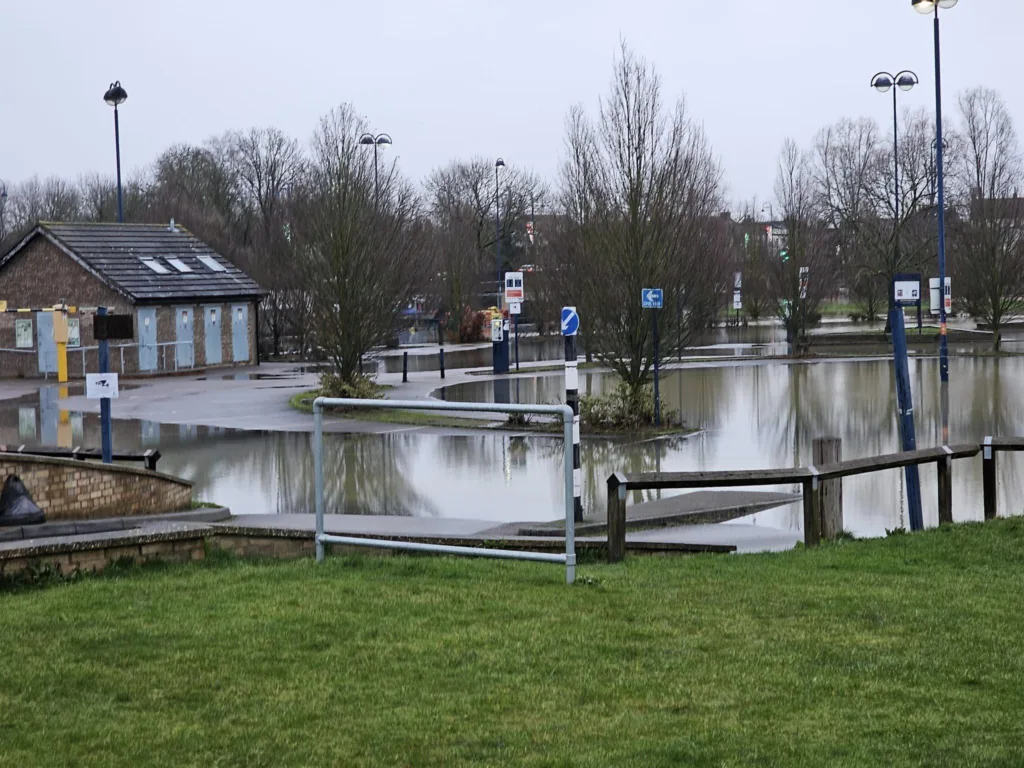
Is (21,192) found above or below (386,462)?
above

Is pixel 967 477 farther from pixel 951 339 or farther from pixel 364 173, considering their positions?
pixel 951 339

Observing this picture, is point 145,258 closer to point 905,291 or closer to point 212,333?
point 212,333

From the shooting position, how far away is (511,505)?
16.7 m

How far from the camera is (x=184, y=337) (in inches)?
1806

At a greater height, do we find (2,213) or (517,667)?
(2,213)

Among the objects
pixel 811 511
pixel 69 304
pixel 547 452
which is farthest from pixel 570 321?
pixel 69 304

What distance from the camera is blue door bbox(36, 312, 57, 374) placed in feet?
144

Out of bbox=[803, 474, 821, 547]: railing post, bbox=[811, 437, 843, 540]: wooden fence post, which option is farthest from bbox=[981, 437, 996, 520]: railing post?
bbox=[803, 474, 821, 547]: railing post

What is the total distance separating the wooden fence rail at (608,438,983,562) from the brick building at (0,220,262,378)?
114 feet

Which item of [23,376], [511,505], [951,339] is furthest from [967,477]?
[951,339]

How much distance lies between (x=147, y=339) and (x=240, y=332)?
210 inches

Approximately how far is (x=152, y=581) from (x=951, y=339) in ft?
187

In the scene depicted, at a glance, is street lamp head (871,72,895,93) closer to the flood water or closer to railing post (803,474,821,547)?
the flood water

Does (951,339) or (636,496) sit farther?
(951,339)
